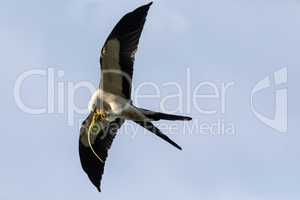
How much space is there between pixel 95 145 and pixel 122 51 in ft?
8.41

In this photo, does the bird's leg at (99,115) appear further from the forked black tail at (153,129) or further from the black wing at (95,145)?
the forked black tail at (153,129)

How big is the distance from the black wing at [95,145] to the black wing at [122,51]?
1.05 meters

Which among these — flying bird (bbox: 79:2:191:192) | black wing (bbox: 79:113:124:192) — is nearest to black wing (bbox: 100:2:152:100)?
flying bird (bbox: 79:2:191:192)

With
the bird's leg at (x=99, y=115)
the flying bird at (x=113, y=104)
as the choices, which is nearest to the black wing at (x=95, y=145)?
the flying bird at (x=113, y=104)

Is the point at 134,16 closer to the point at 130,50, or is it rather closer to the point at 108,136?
the point at 130,50

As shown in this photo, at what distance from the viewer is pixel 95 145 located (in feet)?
98.8

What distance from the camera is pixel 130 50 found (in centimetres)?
2873

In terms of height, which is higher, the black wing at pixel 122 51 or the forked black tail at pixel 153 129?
the black wing at pixel 122 51

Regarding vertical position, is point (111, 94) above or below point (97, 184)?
above

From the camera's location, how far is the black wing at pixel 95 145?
29.8m

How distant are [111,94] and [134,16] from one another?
201 centimetres

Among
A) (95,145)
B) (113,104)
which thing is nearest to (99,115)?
(113,104)

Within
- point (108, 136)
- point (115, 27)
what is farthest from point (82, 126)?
point (115, 27)

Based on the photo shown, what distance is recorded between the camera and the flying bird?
28.5 m
